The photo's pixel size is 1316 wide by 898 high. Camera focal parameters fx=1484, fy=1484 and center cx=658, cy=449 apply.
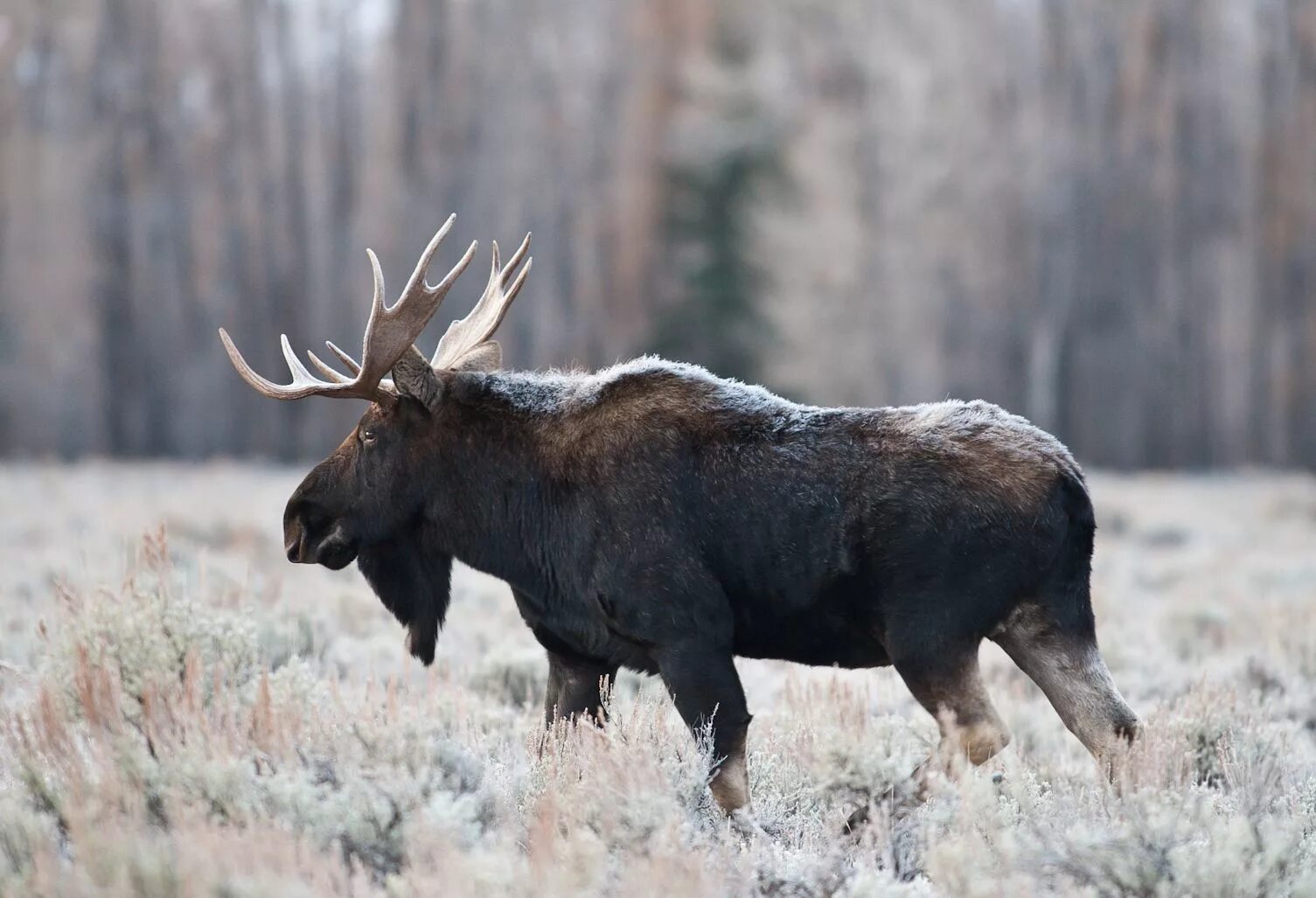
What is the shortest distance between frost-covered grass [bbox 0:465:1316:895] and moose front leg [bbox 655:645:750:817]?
12cm

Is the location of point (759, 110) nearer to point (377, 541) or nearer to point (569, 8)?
point (569, 8)

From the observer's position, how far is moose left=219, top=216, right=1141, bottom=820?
5184 millimetres

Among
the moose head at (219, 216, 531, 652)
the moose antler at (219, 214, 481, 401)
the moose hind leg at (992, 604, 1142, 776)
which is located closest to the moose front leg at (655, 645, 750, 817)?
the moose hind leg at (992, 604, 1142, 776)

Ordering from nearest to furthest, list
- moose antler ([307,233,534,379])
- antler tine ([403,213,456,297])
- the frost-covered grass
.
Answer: the frost-covered grass, antler tine ([403,213,456,297]), moose antler ([307,233,534,379])

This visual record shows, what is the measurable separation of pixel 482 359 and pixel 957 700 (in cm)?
242

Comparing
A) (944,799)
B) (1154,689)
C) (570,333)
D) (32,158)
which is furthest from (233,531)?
(32,158)

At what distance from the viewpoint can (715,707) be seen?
516cm

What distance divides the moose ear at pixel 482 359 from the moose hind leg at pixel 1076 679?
7.74 ft

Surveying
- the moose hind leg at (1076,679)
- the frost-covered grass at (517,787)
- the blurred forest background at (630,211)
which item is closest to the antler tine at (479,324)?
the frost-covered grass at (517,787)

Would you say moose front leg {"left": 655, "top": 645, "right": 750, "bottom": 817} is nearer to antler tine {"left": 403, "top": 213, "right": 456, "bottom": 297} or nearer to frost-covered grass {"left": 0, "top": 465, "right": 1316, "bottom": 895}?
frost-covered grass {"left": 0, "top": 465, "right": 1316, "bottom": 895}

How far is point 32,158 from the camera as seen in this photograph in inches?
1034

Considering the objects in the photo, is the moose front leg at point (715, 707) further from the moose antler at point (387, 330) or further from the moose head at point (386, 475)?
the moose antler at point (387, 330)

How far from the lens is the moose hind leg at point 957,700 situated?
5.13 metres

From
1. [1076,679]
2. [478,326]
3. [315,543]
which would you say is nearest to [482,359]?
[478,326]
